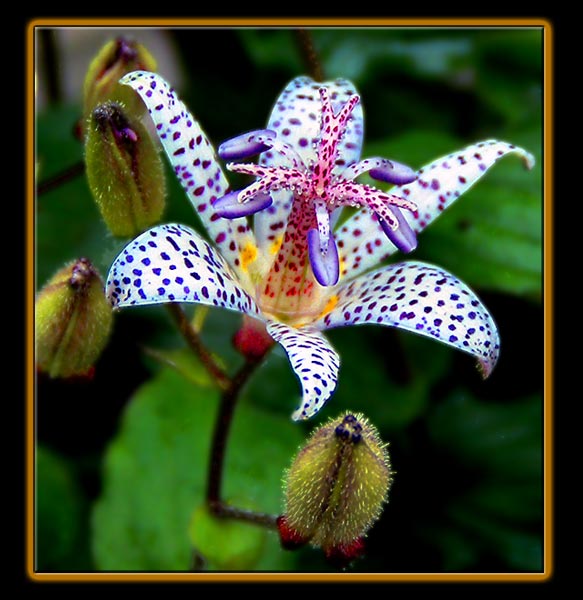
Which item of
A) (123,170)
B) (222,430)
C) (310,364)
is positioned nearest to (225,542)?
(222,430)

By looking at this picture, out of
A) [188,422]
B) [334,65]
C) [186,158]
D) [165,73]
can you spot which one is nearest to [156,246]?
[186,158]

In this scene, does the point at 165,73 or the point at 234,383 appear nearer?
the point at 234,383

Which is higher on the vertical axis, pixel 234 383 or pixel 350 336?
pixel 234 383

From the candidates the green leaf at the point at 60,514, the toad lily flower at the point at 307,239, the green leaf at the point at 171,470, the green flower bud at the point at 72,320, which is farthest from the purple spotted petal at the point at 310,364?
A: the green leaf at the point at 60,514

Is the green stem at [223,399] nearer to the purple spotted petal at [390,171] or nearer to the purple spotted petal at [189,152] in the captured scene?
the purple spotted petal at [189,152]

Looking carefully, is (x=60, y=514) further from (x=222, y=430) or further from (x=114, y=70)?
(x=114, y=70)

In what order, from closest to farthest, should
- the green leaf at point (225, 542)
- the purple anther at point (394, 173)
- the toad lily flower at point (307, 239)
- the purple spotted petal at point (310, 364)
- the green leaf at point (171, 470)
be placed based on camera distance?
the purple spotted petal at point (310, 364), the toad lily flower at point (307, 239), the purple anther at point (394, 173), the green leaf at point (225, 542), the green leaf at point (171, 470)

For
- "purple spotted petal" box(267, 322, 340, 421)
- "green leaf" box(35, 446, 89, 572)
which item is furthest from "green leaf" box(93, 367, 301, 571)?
"purple spotted petal" box(267, 322, 340, 421)

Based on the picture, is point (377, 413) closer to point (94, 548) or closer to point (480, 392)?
point (480, 392)
